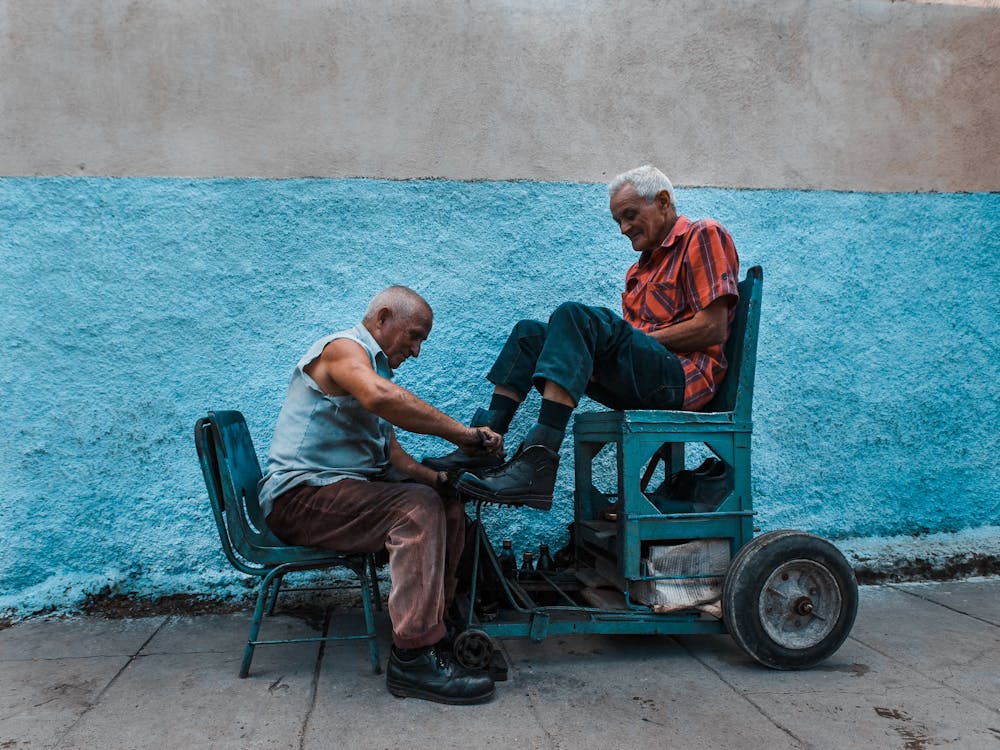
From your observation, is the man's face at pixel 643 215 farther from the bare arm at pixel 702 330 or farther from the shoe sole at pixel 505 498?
the shoe sole at pixel 505 498

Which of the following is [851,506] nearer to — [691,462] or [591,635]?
[691,462]

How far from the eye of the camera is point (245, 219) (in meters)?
3.69

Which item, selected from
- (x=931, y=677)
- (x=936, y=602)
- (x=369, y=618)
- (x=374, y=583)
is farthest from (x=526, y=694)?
(x=936, y=602)

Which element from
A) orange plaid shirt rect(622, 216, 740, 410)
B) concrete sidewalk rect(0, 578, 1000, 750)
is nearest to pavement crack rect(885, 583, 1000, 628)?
concrete sidewalk rect(0, 578, 1000, 750)

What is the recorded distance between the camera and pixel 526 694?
2.53m

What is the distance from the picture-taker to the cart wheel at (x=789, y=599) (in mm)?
2699

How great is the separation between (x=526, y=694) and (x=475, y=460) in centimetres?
82

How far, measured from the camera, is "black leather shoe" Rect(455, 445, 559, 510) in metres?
2.53

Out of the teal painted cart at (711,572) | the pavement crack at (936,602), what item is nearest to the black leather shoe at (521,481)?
the teal painted cart at (711,572)

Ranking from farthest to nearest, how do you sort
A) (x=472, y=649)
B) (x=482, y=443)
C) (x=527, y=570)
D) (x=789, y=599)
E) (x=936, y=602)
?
(x=936, y=602)
(x=527, y=570)
(x=789, y=599)
(x=482, y=443)
(x=472, y=649)

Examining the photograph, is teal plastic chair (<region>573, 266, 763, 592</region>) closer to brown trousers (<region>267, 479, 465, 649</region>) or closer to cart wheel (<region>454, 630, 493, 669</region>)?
cart wheel (<region>454, 630, 493, 669</region>)

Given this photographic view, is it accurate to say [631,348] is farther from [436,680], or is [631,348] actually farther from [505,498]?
[436,680]

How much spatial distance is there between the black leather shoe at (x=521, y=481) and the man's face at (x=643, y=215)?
1082 millimetres

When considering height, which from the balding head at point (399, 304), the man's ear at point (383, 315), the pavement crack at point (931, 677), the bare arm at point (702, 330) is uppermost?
the balding head at point (399, 304)
